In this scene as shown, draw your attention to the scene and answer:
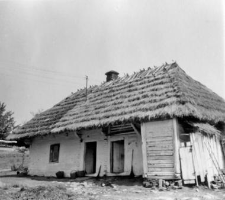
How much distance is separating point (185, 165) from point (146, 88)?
417 centimetres

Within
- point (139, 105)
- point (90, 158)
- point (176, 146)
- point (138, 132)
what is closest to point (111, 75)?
point (90, 158)

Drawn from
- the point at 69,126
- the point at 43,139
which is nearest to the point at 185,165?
the point at 69,126

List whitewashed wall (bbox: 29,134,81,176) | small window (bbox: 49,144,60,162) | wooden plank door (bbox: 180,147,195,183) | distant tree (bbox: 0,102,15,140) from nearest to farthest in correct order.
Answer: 1. wooden plank door (bbox: 180,147,195,183)
2. whitewashed wall (bbox: 29,134,81,176)
3. small window (bbox: 49,144,60,162)
4. distant tree (bbox: 0,102,15,140)

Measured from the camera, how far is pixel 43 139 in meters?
14.8

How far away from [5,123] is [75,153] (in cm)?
2074

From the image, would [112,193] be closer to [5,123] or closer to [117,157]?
[117,157]

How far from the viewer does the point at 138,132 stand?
33.6ft

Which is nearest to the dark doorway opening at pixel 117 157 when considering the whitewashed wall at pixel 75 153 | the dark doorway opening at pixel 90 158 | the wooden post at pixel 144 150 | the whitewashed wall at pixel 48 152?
the whitewashed wall at pixel 75 153

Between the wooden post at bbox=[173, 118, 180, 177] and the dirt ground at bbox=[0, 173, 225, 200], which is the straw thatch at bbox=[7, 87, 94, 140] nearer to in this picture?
the dirt ground at bbox=[0, 173, 225, 200]

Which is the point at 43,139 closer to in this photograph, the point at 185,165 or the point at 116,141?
the point at 116,141

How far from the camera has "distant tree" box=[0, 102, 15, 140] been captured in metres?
28.9

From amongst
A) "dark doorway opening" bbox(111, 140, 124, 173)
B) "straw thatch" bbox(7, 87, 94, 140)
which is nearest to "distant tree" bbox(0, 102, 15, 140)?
"straw thatch" bbox(7, 87, 94, 140)

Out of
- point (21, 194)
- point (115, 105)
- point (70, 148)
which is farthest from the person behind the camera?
point (70, 148)

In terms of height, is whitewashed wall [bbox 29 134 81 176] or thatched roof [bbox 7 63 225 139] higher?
thatched roof [bbox 7 63 225 139]
